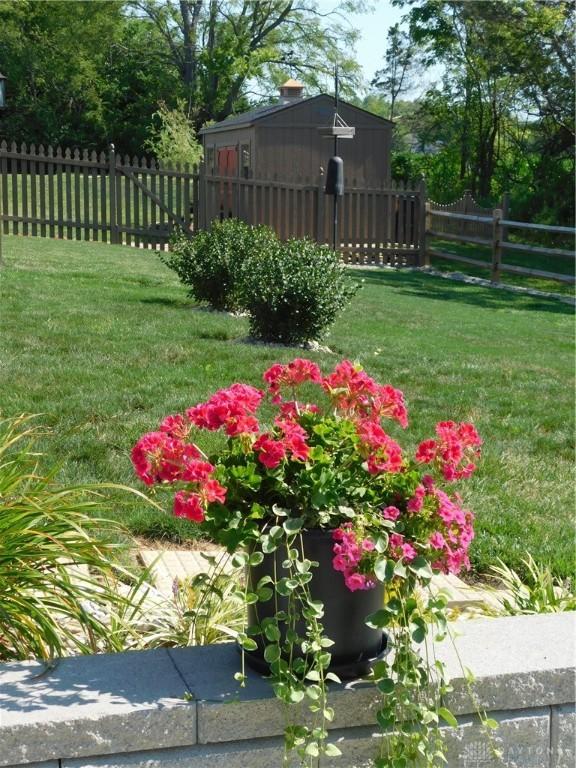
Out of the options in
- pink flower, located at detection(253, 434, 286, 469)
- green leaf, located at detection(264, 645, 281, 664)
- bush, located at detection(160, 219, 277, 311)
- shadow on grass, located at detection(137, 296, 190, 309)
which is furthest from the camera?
shadow on grass, located at detection(137, 296, 190, 309)

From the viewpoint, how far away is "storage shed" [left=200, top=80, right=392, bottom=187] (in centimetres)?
2402

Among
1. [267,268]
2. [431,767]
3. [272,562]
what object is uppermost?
[267,268]

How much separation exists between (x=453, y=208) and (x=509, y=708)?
65.4ft

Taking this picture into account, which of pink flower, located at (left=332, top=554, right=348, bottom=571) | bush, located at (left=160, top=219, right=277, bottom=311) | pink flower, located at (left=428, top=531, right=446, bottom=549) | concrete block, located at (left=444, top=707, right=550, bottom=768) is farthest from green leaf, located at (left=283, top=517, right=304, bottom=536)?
bush, located at (left=160, top=219, right=277, bottom=311)

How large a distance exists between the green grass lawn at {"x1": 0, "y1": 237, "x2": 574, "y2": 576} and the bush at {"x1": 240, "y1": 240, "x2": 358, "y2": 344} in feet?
0.92

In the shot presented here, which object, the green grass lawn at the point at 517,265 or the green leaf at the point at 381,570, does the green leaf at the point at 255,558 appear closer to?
the green leaf at the point at 381,570

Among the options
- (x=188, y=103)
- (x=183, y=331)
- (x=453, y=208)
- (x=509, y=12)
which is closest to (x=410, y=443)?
(x=183, y=331)

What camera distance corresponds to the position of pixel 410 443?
5664 millimetres

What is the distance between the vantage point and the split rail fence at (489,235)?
16.3m

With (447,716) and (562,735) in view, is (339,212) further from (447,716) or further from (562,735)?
(447,716)

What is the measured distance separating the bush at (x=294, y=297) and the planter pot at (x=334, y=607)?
5.90 metres

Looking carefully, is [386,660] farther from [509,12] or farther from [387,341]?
[509,12]

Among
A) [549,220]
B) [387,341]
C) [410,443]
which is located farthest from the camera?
[549,220]

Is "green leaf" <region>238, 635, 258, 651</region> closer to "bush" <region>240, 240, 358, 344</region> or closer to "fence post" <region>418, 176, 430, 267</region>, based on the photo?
"bush" <region>240, 240, 358, 344</region>
